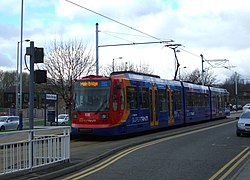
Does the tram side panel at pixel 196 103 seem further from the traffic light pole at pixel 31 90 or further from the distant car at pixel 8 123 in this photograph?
the traffic light pole at pixel 31 90

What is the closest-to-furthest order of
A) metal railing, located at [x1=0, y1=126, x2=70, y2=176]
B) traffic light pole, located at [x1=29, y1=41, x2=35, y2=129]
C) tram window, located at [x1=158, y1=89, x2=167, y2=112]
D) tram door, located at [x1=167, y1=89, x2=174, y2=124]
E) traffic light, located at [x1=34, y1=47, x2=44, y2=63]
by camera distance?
metal railing, located at [x1=0, y1=126, x2=70, y2=176]
traffic light pole, located at [x1=29, y1=41, x2=35, y2=129]
traffic light, located at [x1=34, y1=47, x2=44, y2=63]
tram window, located at [x1=158, y1=89, x2=167, y2=112]
tram door, located at [x1=167, y1=89, x2=174, y2=124]

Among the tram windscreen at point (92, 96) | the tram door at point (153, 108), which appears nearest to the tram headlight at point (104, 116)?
the tram windscreen at point (92, 96)

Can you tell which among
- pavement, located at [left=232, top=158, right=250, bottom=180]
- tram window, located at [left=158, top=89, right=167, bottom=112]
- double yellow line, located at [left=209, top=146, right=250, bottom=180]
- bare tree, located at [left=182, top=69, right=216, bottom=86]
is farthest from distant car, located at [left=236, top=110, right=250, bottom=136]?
bare tree, located at [left=182, top=69, right=216, bottom=86]

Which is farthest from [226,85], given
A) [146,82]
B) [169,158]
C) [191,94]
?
[169,158]

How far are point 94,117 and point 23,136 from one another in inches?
360

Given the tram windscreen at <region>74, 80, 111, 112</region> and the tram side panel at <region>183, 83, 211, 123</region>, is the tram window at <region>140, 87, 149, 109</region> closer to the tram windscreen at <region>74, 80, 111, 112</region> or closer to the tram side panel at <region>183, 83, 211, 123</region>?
the tram windscreen at <region>74, 80, 111, 112</region>

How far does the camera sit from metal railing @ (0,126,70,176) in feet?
26.9

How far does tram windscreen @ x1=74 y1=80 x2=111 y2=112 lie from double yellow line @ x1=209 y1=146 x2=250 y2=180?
698 cm

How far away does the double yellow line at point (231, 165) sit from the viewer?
9.32m

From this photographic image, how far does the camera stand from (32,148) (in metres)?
9.11

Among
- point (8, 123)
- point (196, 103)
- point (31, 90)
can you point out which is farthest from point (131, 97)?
point (8, 123)

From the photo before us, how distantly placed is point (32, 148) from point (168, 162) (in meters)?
4.20

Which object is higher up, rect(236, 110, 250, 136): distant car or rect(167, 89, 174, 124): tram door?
rect(167, 89, 174, 124): tram door

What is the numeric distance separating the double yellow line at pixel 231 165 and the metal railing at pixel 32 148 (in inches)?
162
